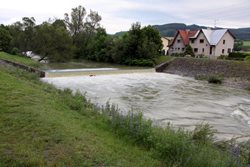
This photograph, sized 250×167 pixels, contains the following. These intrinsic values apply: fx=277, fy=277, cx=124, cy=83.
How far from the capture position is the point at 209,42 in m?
41.0

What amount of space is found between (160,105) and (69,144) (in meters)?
10.2

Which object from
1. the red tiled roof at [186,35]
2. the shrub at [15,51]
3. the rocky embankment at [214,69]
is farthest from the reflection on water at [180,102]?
the red tiled roof at [186,35]

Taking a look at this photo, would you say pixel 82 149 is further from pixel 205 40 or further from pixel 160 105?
pixel 205 40

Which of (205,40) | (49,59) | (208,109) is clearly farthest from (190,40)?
(208,109)

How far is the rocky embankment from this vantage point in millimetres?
25109

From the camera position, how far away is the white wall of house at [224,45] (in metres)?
40.5

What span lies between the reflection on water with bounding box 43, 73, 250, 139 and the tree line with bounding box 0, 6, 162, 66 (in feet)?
42.7

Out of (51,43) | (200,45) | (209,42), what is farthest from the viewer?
(200,45)

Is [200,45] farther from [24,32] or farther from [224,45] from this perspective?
[24,32]

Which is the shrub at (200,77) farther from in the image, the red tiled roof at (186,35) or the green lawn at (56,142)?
the green lawn at (56,142)

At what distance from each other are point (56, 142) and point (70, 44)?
32.9m

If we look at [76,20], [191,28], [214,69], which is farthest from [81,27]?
[191,28]

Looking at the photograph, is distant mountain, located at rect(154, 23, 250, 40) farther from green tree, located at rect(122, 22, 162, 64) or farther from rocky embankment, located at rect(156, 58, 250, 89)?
rocky embankment, located at rect(156, 58, 250, 89)

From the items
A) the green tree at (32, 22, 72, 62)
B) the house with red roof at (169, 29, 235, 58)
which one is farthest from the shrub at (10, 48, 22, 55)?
the house with red roof at (169, 29, 235, 58)
